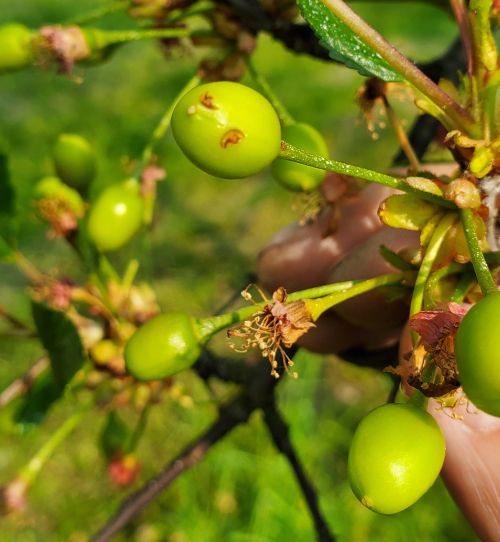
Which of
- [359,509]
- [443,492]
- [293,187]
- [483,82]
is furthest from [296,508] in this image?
[483,82]

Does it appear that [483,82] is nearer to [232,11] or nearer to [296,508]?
[232,11]

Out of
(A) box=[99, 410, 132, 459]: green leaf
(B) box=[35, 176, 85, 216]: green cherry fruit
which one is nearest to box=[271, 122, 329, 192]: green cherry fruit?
(B) box=[35, 176, 85, 216]: green cherry fruit

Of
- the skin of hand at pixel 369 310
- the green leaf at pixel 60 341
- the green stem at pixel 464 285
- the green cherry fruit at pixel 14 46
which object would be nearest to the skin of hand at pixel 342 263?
the skin of hand at pixel 369 310

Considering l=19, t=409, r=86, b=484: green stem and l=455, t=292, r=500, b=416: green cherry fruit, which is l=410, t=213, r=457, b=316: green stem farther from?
l=19, t=409, r=86, b=484: green stem

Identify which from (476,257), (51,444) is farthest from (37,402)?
(476,257)

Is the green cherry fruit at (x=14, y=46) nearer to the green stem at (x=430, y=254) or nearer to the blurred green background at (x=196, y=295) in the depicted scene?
the blurred green background at (x=196, y=295)

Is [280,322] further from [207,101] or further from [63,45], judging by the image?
[63,45]
